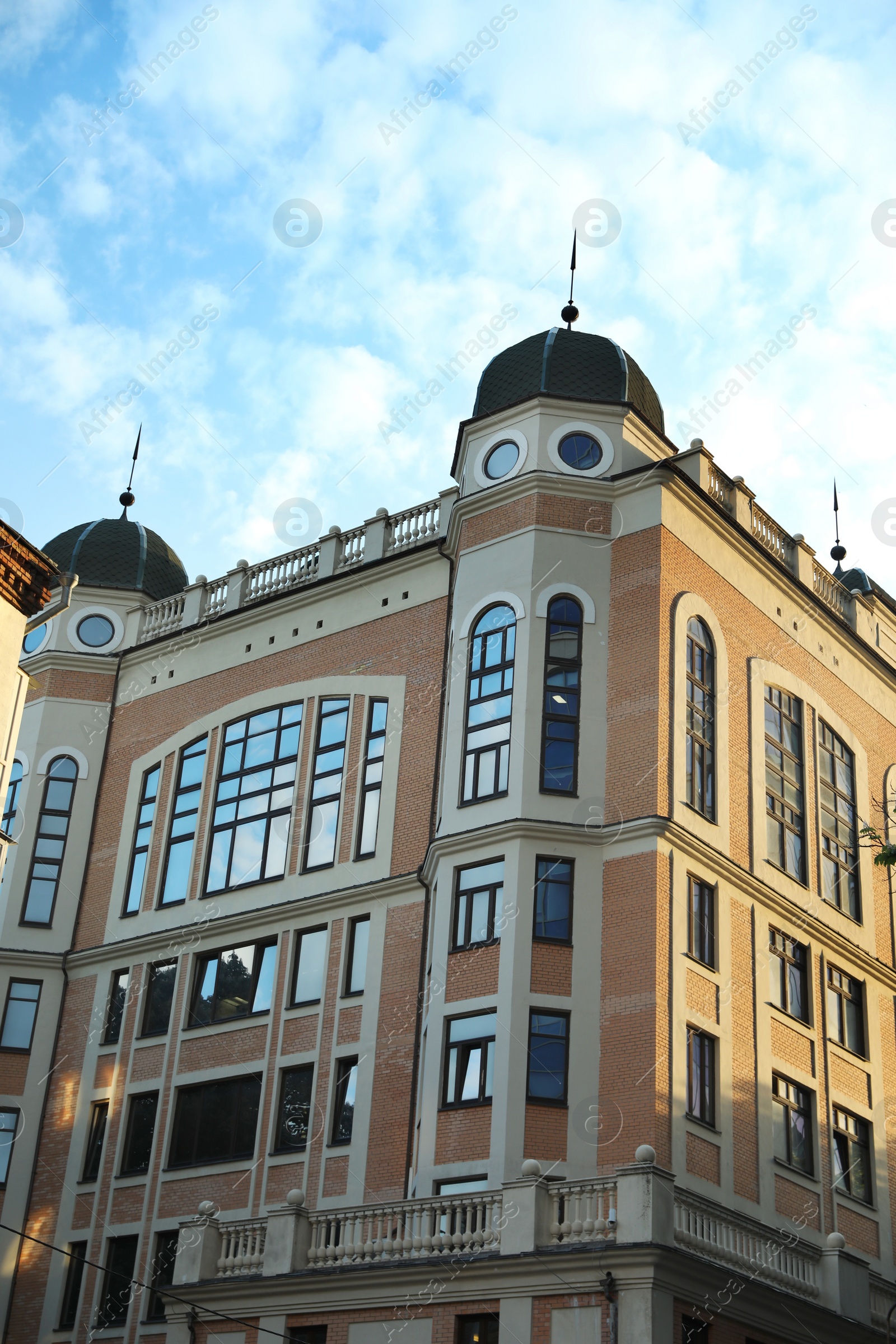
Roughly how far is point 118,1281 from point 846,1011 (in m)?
16.9

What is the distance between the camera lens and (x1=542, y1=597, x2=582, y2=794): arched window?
32.7 meters

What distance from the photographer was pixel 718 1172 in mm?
30125

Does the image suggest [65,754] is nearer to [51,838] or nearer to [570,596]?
[51,838]

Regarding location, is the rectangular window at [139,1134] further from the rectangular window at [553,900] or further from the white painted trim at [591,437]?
the white painted trim at [591,437]

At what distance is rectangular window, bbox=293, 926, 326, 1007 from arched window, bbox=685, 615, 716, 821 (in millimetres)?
8798

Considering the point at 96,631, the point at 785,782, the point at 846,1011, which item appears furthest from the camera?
the point at 96,631

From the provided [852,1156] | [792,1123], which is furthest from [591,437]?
[852,1156]

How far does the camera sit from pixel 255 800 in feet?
127

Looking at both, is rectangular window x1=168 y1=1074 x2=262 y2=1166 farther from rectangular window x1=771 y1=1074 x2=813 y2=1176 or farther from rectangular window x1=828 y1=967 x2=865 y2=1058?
rectangular window x1=828 y1=967 x2=865 y2=1058

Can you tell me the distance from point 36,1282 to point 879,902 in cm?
2121

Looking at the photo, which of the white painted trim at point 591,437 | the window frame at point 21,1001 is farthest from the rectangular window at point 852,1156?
the window frame at point 21,1001

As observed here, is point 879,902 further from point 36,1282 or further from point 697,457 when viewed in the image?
point 36,1282

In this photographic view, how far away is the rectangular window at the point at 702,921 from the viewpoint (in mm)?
31547

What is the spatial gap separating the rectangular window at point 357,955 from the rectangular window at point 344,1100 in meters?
1.56
